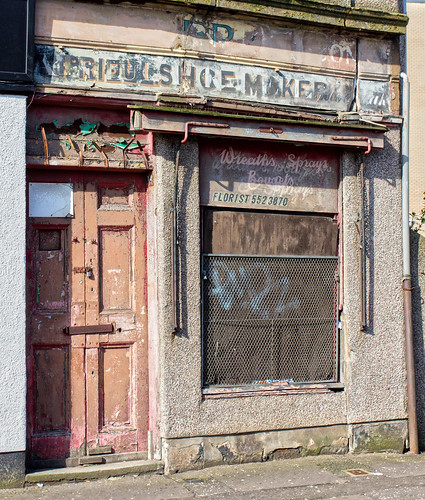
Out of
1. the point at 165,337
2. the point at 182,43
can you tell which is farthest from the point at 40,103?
the point at 165,337

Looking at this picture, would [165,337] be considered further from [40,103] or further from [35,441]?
[40,103]

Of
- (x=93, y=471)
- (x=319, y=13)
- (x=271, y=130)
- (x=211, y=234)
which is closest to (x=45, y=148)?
(x=211, y=234)

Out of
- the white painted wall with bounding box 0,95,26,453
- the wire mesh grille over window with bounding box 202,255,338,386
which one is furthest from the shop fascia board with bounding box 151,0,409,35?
the wire mesh grille over window with bounding box 202,255,338,386

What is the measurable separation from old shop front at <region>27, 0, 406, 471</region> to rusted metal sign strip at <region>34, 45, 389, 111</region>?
0.02 meters

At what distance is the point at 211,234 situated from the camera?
6.27 m

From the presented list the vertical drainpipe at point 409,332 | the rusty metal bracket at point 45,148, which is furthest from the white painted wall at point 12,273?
the vertical drainpipe at point 409,332

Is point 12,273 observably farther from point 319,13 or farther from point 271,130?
point 319,13

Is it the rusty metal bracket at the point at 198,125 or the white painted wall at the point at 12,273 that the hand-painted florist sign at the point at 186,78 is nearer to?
the rusty metal bracket at the point at 198,125

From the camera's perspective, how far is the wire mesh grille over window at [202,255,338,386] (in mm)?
6246

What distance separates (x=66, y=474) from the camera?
5.53m

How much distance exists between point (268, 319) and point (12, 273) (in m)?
2.46

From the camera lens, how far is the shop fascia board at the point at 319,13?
20.5ft

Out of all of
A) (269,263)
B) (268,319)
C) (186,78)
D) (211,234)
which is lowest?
(268,319)

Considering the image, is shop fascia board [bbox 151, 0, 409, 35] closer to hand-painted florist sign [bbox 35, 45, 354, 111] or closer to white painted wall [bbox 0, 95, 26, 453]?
hand-painted florist sign [bbox 35, 45, 354, 111]
